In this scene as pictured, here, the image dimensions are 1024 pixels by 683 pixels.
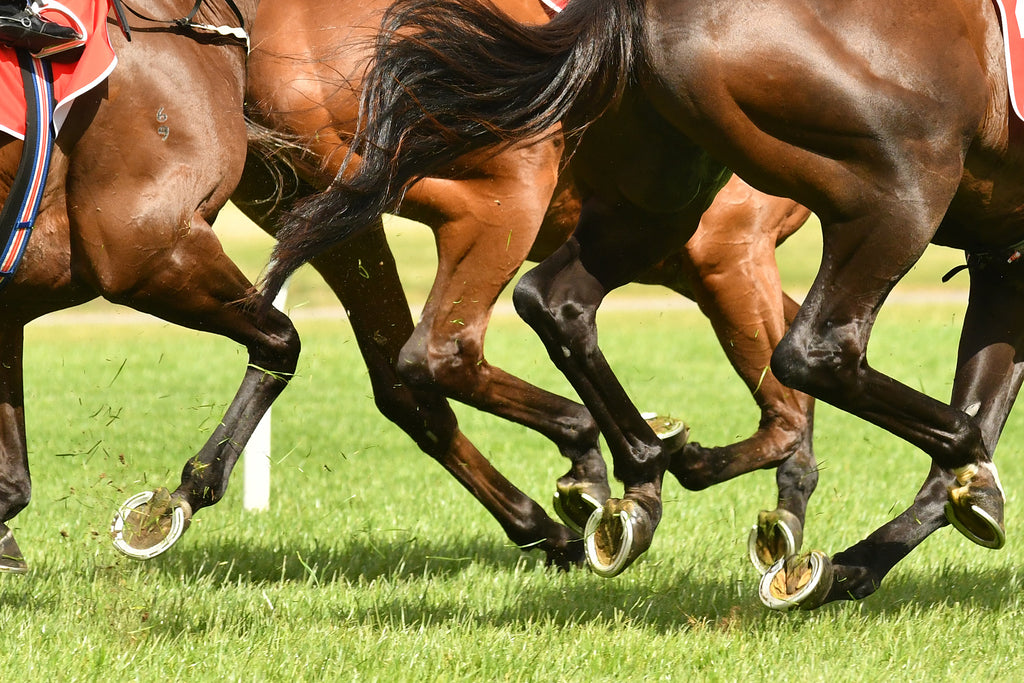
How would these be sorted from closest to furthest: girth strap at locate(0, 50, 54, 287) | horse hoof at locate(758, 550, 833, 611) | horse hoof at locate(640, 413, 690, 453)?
1. girth strap at locate(0, 50, 54, 287)
2. horse hoof at locate(758, 550, 833, 611)
3. horse hoof at locate(640, 413, 690, 453)

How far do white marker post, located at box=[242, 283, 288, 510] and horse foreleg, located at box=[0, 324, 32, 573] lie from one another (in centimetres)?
153

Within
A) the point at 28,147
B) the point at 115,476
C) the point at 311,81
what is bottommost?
the point at 115,476

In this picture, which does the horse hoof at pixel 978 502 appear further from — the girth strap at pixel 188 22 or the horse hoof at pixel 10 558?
the horse hoof at pixel 10 558

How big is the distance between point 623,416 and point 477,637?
2.69 ft

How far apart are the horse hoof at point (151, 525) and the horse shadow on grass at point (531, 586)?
0.19 metres

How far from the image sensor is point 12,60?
3.54m

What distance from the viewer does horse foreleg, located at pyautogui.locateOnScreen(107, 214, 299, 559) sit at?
3887 mm

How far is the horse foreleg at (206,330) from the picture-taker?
12.8 feet

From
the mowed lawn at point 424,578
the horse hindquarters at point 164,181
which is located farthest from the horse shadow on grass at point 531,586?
the horse hindquarters at point 164,181

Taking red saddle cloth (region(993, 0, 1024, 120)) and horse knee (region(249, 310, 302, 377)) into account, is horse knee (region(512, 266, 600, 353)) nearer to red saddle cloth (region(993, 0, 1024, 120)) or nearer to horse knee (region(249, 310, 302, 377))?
horse knee (region(249, 310, 302, 377))

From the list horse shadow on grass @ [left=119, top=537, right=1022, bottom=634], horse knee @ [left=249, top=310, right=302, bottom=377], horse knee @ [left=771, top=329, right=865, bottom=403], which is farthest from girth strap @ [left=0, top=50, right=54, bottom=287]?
horse knee @ [left=771, top=329, right=865, bottom=403]

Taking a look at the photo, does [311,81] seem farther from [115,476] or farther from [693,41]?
[115,476]

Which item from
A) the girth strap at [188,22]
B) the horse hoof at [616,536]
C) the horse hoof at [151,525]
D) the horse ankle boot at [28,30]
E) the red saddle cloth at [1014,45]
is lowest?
the horse hoof at [151,525]

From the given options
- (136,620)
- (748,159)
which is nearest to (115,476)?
(136,620)
